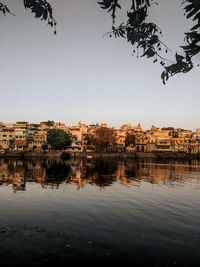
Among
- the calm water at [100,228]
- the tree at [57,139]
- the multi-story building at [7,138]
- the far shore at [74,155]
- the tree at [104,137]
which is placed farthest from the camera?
the tree at [104,137]

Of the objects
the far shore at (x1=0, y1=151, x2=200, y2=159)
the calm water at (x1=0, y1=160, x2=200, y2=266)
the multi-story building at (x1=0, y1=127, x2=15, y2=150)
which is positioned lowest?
the far shore at (x1=0, y1=151, x2=200, y2=159)

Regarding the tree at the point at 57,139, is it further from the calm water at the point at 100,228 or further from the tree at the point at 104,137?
the calm water at the point at 100,228

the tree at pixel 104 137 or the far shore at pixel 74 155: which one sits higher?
the tree at pixel 104 137

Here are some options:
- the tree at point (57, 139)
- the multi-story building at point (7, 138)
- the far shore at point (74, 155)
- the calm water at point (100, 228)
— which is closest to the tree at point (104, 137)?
the far shore at point (74, 155)

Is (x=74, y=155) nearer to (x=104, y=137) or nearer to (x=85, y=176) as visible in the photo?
(x=104, y=137)

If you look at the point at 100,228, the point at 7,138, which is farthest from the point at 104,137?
the point at 100,228

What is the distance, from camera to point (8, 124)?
134 metres

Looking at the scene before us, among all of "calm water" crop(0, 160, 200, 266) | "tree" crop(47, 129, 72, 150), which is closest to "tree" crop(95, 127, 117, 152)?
"tree" crop(47, 129, 72, 150)

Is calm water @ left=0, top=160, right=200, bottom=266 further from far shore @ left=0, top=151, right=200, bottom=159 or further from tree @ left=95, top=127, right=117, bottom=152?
tree @ left=95, top=127, right=117, bottom=152

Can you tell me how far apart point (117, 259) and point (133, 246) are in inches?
67.8

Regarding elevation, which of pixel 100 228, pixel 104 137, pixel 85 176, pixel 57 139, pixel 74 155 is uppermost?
pixel 104 137

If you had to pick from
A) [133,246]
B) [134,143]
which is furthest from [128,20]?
[134,143]

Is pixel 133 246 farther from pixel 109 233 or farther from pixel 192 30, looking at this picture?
pixel 192 30

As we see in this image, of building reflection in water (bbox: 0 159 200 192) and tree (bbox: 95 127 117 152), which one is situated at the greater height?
tree (bbox: 95 127 117 152)
